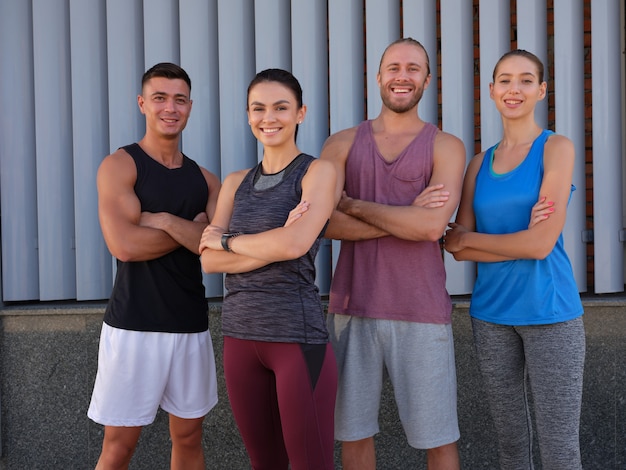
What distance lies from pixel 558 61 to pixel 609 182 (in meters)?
0.71

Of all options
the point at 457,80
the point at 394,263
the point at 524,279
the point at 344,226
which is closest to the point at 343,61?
the point at 457,80

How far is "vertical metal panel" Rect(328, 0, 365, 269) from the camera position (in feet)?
12.9

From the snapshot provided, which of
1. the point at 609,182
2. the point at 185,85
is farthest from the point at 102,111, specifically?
the point at 609,182

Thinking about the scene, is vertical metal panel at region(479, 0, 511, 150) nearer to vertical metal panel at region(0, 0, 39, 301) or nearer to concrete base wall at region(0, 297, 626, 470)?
concrete base wall at region(0, 297, 626, 470)

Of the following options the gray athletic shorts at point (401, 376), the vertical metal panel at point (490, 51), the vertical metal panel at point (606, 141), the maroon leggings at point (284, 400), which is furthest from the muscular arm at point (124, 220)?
the vertical metal panel at point (606, 141)

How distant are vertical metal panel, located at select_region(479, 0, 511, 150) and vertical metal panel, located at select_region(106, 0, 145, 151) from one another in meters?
1.94

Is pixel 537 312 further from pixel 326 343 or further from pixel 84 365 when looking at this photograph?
pixel 84 365

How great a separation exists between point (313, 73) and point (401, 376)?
187 centimetres

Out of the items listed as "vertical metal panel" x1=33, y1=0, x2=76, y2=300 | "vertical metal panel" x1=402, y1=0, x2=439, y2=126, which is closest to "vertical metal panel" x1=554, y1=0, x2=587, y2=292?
"vertical metal panel" x1=402, y1=0, x2=439, y2=126

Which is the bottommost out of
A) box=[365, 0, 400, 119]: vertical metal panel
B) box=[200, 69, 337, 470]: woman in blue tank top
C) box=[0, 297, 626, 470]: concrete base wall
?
box=[0, 297, 626, 470]: concrete base wall

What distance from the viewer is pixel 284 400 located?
8.27ft

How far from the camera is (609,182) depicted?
3824mm

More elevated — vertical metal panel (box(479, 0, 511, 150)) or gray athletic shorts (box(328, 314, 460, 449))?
vertical metal panel (box(479, 0, 511, 150))

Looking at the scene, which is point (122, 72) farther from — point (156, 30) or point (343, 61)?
point (343, 61)
